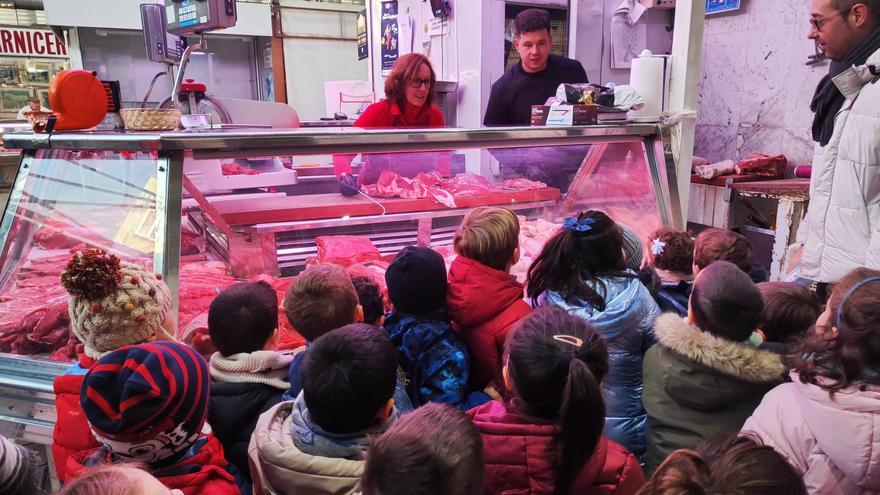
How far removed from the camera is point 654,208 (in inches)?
122

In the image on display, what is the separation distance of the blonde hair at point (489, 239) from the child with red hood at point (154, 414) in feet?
3.37

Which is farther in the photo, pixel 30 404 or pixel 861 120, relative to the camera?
pixel 861 120

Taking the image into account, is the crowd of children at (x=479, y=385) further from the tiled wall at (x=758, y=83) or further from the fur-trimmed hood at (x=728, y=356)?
the tiled wall at (x=758, y=83)

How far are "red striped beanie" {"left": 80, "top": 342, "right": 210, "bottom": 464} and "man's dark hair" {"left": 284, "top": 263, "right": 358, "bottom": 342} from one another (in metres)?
0.47

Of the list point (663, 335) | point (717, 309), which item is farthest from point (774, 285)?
point (663, 335)

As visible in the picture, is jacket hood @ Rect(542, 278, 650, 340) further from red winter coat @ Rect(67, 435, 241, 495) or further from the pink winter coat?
red winter coat @ Rect(67, 435, 241, 495)

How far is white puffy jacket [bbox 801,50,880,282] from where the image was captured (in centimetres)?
217

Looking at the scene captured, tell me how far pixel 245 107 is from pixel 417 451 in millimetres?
3973

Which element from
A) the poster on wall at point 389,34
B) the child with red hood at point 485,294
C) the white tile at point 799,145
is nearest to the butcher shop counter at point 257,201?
the child with red hood at point 485,294

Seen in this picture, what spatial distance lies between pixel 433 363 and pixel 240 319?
642mm

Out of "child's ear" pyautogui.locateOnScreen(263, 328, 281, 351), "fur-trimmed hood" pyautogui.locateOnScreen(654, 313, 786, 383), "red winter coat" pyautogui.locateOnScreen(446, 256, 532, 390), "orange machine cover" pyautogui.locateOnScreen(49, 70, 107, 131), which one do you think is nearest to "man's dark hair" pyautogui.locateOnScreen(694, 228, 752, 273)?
"fur-trimmed hood" pyautogui.locateOnScreen(654, 313, 786, 383)

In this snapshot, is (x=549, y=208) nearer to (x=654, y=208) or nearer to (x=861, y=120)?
(x=654, y=208)

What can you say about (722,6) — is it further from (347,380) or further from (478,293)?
(347,380)

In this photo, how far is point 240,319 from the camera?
176 centimetres
